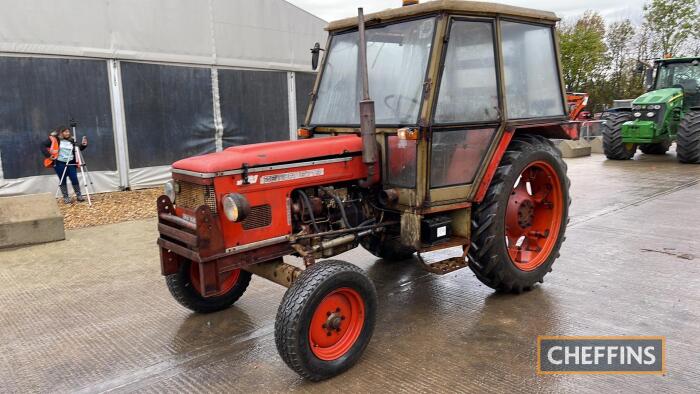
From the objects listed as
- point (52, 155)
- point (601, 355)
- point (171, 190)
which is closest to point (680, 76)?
point (601, 355)

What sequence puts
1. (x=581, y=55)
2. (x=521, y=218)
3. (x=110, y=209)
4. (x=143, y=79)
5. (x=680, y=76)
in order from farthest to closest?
1. (x=581, y=55)
2. (x=680, y=76)
3. (x=143, y=79)
4. (x=110, y=209)
5. (x=521, y=218)

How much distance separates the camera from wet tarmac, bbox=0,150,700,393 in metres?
3.04

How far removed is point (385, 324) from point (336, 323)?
753 millimetres

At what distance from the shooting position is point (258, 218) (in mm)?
3254

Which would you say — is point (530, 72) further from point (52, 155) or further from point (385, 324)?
point (52, 155)

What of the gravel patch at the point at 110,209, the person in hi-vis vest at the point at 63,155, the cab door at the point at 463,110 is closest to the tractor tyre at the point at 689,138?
the cab door at the point at 463,110

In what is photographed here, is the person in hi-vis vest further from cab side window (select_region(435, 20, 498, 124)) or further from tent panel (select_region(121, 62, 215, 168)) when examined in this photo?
cab side window (select_region(435, 20, 498, 124))

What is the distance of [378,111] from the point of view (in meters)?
3.75

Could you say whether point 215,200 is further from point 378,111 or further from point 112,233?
point 112,233

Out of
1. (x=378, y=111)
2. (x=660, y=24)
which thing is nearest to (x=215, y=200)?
(x=378, y=111)

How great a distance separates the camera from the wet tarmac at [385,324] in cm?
304

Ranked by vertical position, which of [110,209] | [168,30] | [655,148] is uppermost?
[168,30]

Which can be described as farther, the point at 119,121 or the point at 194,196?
the point at 119,121

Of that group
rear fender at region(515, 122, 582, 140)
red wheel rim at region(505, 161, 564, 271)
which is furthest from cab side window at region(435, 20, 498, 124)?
red wheel rim at region(505, 161, 564, 271)
